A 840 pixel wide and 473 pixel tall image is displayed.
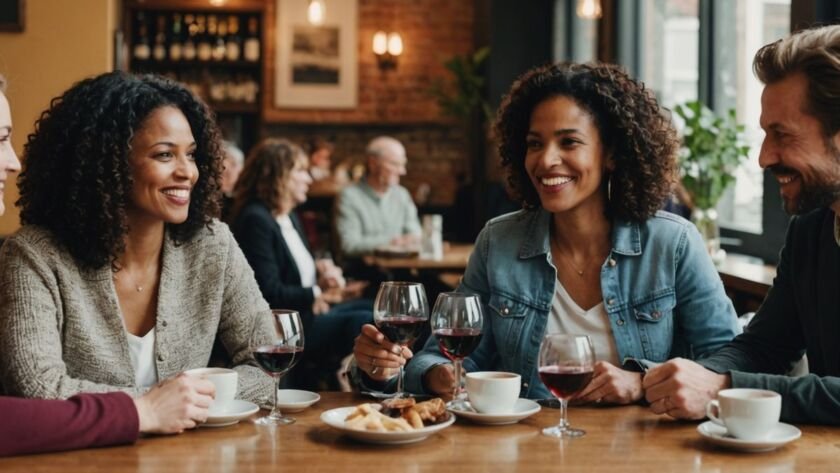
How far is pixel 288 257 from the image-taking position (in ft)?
14.4

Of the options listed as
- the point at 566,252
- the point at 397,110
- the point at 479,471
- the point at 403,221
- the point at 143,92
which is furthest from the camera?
the point at 397,110

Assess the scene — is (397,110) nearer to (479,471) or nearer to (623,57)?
(623,57)

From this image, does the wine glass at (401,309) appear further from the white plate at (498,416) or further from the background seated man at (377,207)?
the background seated man at (377,207)

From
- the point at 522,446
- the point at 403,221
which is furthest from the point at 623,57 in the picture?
the point at 522,446

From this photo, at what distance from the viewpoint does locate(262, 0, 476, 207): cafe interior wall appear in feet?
34.6

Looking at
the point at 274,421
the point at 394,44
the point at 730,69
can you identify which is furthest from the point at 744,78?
the point at 394,44

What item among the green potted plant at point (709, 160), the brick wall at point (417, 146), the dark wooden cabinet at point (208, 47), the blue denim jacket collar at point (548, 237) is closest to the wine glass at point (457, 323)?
the blue denim jacket collar at point (548, 237)

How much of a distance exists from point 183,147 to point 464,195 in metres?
6.50

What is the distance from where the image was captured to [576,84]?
2375 millimetres

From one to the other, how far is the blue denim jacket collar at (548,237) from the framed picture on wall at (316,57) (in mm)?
8278

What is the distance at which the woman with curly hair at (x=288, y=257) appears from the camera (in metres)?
4.29

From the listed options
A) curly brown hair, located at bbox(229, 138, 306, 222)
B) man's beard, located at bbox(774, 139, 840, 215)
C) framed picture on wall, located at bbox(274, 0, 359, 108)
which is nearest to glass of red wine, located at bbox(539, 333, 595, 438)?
man's beard, located at bbox(774, 139, 840, 215)

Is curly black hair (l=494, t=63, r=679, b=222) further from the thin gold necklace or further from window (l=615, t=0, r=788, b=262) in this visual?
window (l=615, t=0, r=788, b=262)

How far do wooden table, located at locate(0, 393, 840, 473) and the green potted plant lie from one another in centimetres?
271
